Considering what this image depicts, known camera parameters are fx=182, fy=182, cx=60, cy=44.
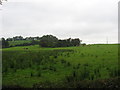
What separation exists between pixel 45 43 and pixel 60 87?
280ft

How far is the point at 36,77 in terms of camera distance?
36.2ft

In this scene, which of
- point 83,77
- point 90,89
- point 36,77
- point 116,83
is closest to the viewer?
point 90,89

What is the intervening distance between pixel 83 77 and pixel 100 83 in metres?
2.04

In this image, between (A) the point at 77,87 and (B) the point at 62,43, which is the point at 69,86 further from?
(B) the point at 62,43

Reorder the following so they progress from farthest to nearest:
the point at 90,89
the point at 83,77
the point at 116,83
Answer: the point at 83,77, the point at 116,83, the point at 90,89

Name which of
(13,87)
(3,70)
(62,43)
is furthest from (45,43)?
(13,87)

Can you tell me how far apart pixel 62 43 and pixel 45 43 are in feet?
32.2

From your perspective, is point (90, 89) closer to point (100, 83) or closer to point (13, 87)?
point (100, 83)

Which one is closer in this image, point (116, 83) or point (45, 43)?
point (116, 83)

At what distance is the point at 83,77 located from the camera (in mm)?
9945

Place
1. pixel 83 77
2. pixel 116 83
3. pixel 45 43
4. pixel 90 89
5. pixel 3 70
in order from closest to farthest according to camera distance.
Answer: pixel 90 89, pixel 116 83, pixel 83 77, pixel 3 70, pixel 45 43

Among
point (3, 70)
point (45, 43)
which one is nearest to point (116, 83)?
point (3, 70)

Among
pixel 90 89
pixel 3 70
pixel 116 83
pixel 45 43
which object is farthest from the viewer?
pixel 45 43

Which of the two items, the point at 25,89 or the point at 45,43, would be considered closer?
the point at 25,89
